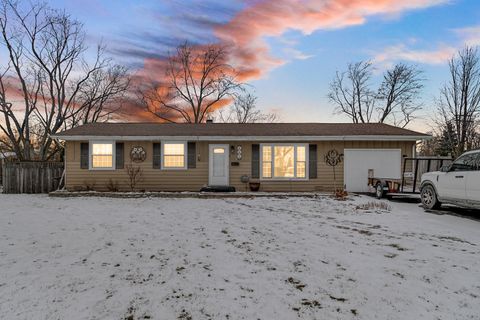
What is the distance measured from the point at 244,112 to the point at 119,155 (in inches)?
905

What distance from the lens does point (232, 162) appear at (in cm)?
1338

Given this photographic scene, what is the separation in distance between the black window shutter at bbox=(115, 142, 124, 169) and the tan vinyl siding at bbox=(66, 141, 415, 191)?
16cm

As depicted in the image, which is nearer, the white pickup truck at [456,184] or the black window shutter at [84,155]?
the white pickup truck at [456,184]

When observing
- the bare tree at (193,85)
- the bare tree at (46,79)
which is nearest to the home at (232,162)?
the bare tree at (46,79)

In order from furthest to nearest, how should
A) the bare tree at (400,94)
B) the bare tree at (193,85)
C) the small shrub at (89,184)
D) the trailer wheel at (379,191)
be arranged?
the bare tree at (193,85)
the bare tree at (400,94)
the small shrub at (89,184)
the trailer wheel at (379,191)

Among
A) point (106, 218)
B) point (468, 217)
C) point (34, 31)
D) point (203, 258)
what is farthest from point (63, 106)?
point (468, 217)

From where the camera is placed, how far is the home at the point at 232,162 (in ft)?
43.6

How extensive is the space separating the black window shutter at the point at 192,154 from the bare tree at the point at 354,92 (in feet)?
74.1

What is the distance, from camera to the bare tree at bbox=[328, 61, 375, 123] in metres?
30.6

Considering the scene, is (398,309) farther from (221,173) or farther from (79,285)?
(221,173)

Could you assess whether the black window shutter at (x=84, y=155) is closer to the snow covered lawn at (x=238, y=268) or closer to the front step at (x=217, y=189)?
the front step at (x=217, y=189)

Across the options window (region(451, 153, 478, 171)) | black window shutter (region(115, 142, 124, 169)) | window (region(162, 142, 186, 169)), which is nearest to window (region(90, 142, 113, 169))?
black window shutter (region(115, 142, 124, 169))

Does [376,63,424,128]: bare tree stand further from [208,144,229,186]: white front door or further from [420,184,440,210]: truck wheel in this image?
[420,184,440,210]: truck wheel

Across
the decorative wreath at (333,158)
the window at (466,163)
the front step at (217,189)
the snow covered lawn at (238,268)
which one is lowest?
the snow covered lawn at (238,268)
